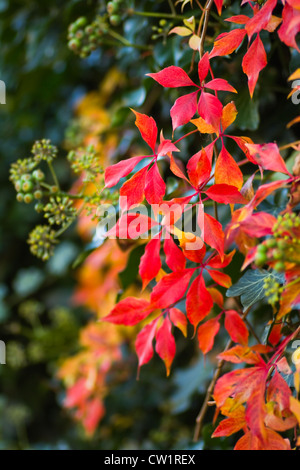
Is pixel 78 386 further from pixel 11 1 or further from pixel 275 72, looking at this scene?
pixel 11 1

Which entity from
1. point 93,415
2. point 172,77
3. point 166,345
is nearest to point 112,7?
point 172,77

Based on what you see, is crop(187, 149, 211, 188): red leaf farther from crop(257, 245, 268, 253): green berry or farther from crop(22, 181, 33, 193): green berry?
crop(22, 181, 33, 193): green berry

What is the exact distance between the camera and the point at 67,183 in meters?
1.47

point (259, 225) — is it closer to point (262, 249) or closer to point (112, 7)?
point (262, 249)

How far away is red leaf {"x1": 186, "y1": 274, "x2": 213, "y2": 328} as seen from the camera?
48 centimetres

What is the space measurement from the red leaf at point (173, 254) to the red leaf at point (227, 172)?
0.25 ft

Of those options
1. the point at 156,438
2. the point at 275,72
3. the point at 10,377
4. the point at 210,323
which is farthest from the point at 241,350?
the point at 10,377

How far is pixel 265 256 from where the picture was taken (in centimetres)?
37

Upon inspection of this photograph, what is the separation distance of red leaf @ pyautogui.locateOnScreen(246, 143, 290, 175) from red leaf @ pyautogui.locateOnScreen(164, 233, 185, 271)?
0.37 ft

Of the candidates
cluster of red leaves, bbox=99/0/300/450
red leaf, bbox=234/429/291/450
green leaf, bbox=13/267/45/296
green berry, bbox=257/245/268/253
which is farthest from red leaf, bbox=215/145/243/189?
green leaf, bbox=13/267/45/296

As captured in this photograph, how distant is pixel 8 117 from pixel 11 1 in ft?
1.25

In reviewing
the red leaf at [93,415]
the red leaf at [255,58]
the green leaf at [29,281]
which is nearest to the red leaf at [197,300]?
the red leaf at [255,58]

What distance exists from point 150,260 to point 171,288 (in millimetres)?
35

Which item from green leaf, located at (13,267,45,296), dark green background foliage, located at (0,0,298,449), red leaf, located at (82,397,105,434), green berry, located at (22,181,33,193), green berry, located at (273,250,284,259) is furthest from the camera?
green leaf, located at (13,267,45,296)
